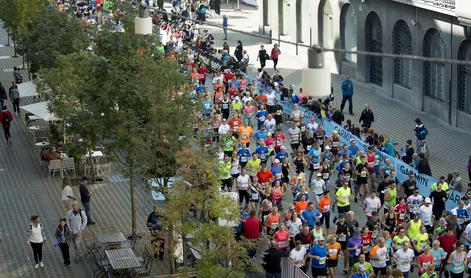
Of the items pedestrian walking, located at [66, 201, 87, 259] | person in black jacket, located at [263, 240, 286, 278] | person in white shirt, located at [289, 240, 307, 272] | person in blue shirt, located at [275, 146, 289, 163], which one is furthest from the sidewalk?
pedestrian walking, located at [66, 201, 87, 259]

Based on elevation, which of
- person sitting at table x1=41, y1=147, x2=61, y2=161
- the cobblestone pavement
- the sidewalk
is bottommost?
the cobblestone pavement

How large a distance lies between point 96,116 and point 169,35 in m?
29.6

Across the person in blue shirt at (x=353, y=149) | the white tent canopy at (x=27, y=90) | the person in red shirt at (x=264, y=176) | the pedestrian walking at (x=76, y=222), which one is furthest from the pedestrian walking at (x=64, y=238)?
the white tent canopy at (x=27, y=90)

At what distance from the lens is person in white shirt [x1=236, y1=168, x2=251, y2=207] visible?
30.2 metres

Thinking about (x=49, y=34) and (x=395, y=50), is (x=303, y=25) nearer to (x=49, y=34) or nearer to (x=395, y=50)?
(x=395, y=50)

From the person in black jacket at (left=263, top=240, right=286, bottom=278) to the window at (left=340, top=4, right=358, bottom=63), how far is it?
84.1 ft

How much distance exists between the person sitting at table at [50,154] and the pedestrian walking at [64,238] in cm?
779

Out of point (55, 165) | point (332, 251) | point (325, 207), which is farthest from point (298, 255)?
point (55, 165)

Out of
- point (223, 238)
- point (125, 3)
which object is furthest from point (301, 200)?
point (125, 3)

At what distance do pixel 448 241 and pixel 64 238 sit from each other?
9.02 m

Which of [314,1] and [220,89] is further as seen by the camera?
[314,1]

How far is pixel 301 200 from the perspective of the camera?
27.6 m

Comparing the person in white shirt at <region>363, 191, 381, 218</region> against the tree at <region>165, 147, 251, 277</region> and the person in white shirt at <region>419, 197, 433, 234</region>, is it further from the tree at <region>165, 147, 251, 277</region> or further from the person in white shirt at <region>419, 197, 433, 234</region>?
the tree at <region>165, 147, 251, 277</region>

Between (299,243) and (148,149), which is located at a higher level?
(148,149)
